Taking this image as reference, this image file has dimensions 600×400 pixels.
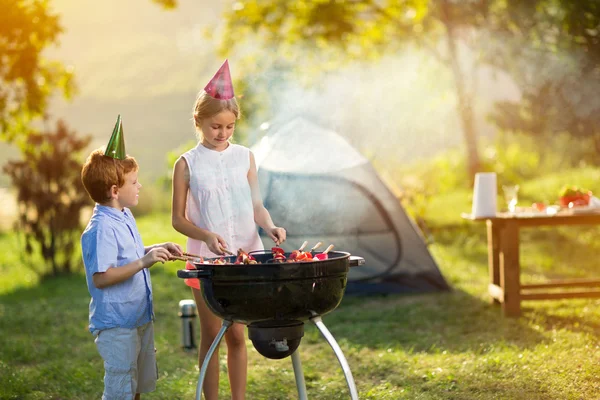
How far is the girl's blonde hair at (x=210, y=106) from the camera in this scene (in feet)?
10.0

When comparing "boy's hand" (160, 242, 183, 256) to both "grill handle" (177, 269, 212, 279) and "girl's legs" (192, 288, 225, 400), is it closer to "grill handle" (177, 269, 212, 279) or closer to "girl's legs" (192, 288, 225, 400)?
"grill handle" (177, 269, 212, 279)

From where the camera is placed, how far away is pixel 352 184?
23.1 feet

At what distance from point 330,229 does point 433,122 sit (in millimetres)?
16873

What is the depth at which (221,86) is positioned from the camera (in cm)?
307

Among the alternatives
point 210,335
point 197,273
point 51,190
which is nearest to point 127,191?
point 197,273

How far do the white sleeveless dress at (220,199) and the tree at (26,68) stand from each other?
20.0 feet

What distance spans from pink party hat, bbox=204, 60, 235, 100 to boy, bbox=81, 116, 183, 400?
0.38 metres

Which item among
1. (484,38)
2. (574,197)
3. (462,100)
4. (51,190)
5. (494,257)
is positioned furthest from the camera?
(462,100)

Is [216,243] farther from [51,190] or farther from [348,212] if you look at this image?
[51,190]

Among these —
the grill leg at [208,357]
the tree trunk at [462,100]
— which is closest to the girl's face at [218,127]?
the grill leg at [208,357]

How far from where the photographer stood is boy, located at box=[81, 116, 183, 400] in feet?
9.64

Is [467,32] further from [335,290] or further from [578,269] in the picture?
[335,290]

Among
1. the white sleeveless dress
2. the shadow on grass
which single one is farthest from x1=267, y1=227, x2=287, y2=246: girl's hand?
the shadow on grass

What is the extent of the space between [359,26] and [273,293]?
1300 cm
